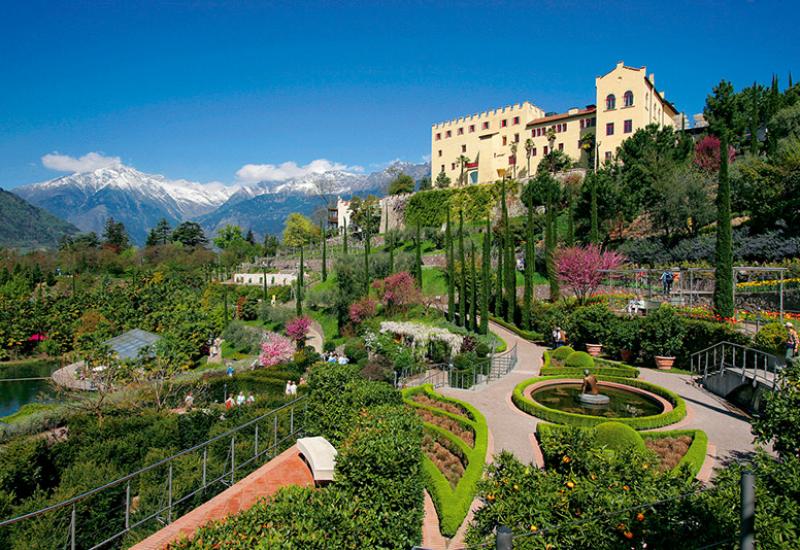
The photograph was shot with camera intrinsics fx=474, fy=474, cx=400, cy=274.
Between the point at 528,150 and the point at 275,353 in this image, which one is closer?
the point at 275,353

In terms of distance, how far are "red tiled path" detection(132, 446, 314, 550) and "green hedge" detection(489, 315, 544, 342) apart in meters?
20.2

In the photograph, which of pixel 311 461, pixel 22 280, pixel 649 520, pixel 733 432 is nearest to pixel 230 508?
pixel 311 461

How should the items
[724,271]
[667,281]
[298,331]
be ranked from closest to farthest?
[724,271] < [667,281] < [298,331]

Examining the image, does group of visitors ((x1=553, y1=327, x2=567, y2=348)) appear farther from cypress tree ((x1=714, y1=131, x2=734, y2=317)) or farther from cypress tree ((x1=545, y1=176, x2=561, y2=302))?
cypress tree ((x1=545, y1=176, x2=561, y2=302))

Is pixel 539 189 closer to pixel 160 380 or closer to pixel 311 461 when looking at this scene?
pixel 160 380

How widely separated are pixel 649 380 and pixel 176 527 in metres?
16.2

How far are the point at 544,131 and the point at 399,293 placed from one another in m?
34.5

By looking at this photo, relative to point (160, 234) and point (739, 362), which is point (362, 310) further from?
point (160, 234)

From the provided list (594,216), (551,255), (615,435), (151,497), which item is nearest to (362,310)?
(551,255)

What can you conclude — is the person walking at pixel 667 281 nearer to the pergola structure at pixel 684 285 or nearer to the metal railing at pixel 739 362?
the pergola structure at pixel 684 285

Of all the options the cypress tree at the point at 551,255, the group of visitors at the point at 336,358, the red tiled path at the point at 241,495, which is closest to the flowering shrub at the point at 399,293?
the group of visitors at the point at 336,358

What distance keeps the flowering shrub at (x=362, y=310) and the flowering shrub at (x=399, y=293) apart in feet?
3.87

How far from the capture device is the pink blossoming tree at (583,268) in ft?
92.6

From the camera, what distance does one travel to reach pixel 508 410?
46.4 ft
